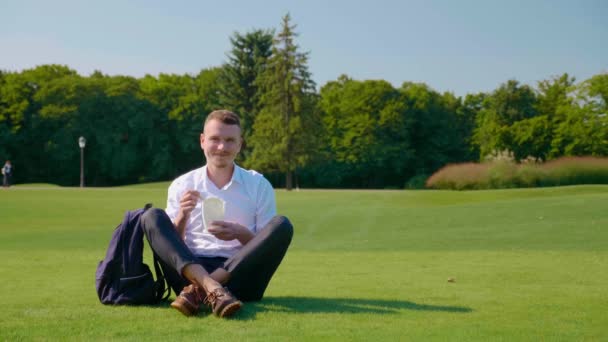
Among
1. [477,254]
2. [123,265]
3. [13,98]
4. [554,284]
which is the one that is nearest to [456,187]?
[477,254]

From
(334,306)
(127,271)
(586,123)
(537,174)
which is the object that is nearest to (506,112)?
(586,123)

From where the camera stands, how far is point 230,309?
189 inches

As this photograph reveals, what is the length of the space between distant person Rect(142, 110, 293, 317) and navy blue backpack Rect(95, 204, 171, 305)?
15cm

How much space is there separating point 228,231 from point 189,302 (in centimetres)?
68

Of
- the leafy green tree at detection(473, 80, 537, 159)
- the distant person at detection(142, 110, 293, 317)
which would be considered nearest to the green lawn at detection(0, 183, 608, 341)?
the distant person at detection(142, 110, 293, 317)

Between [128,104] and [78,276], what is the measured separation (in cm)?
6220

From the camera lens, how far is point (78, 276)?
7.87m

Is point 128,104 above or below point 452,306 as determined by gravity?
above

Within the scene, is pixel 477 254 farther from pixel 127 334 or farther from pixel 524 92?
pixel 524 92

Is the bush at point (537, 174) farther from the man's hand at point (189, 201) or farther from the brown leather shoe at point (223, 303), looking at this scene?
the brown leather shoe at point (223, 303)

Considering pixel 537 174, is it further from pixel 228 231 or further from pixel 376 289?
pixel 228 231

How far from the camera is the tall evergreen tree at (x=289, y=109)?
184ft

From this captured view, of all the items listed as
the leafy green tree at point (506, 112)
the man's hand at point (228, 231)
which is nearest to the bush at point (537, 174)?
the man's hand at point (228, 231)

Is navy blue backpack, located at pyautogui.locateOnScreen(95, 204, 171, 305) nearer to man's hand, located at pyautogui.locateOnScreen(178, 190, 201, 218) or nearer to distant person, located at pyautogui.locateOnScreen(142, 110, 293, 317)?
distant person, located at pyautogui.locateOnScreen(142, 110, 293, 317)
